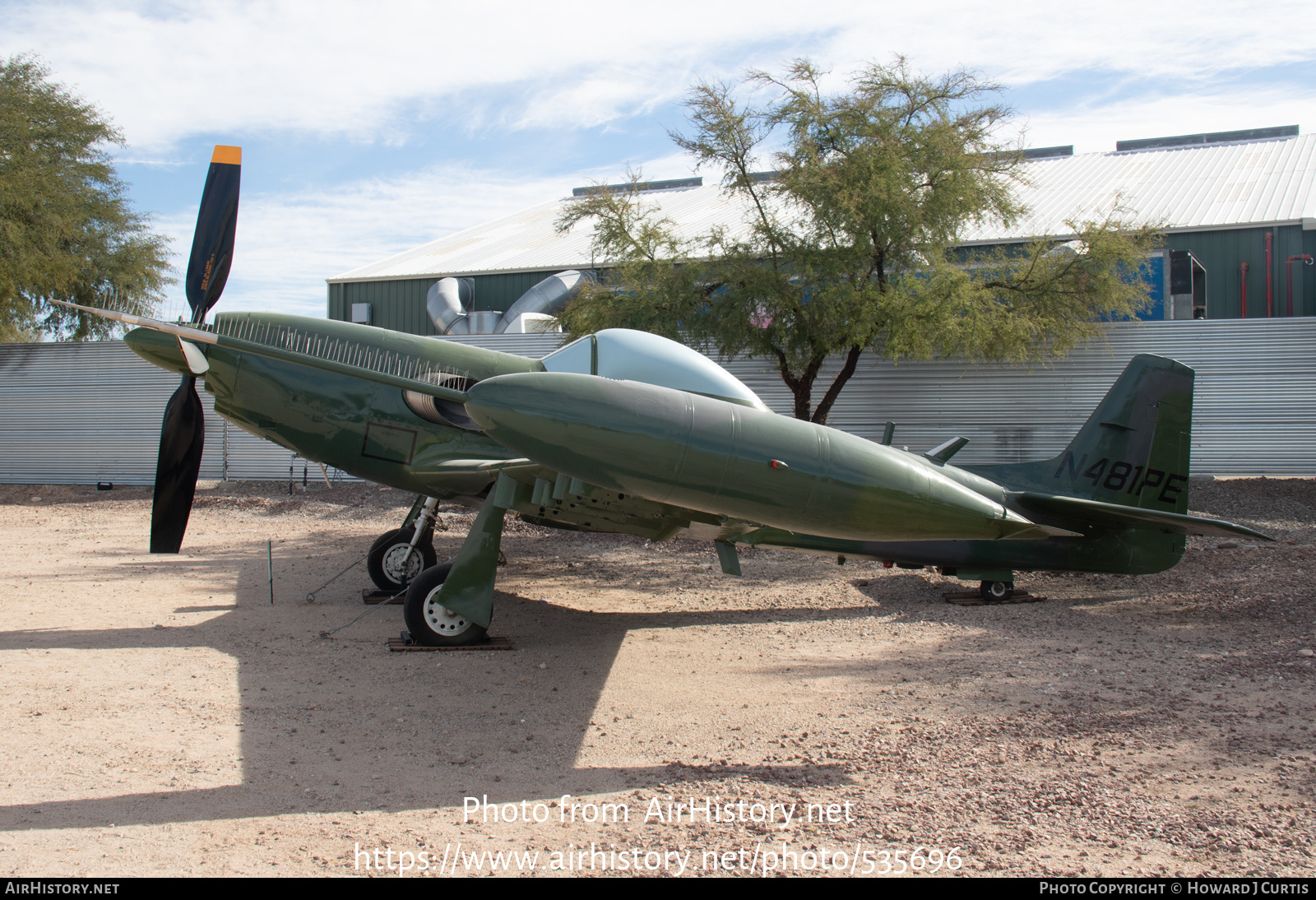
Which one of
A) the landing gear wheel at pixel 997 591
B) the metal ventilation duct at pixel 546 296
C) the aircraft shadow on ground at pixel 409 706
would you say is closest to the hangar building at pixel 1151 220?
the metal ventilation duct at pixel 546 296

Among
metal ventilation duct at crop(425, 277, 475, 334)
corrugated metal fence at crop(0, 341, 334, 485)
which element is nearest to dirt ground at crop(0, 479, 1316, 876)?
corrugated metal fence at crop(0, 341, 334, 485)

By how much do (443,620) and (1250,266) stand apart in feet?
60.3

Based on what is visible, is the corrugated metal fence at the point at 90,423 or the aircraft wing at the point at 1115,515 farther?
the corrugated metal fence at the point at 90,423

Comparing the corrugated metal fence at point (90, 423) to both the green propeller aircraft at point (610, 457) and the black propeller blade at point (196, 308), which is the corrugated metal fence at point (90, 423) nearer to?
the green propeller aircraft at point (610, 457)

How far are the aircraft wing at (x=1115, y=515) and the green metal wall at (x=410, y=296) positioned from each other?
16.2 m

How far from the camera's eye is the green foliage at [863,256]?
11703 millimetres

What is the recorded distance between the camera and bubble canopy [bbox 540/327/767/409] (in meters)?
6.16

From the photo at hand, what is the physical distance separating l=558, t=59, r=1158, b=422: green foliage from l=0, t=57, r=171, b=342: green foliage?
1319 cm

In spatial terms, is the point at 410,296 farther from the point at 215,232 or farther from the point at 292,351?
the point at 292,351

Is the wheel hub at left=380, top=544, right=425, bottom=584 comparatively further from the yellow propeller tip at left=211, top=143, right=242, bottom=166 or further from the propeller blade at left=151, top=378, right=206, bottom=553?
the yellow propeller tip at left=211, top=143, right=242, bottom=166

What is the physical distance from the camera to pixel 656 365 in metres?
6.31

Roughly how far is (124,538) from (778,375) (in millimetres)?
11659

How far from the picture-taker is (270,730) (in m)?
5.02
